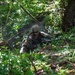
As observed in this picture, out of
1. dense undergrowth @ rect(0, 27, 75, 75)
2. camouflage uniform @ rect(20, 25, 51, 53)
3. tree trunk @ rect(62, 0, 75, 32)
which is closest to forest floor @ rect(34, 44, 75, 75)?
dense undergrowth @ rect(0, 27, 75, 75)

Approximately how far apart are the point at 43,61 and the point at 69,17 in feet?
16.0

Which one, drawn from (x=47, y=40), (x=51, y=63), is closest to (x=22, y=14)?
(x=47, y=40)

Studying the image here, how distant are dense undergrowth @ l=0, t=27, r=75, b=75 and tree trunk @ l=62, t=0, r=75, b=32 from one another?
881 mm

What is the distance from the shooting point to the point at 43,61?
842 centimetres

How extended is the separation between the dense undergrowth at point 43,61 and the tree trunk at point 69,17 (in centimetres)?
88

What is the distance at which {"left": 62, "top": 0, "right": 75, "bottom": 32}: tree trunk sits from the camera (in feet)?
41.3

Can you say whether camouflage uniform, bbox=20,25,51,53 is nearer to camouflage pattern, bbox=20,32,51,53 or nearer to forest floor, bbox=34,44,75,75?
camouflage pattern, bbox=20,32,51,53

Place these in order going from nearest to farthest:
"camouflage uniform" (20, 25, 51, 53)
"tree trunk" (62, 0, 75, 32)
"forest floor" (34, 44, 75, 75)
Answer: "forest floor" (34, 44, 75, 75), "camouflage uniform" (20, 25, 51, 53), "tree trunk" (62, 0, 75, 32)

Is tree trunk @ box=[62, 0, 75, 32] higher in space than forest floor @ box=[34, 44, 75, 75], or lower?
higher

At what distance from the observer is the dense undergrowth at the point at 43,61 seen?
5.52m

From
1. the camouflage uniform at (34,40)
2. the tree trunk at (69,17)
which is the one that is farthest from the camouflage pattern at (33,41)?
the tree trunk at (69,17)

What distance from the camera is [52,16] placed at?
44.9ft

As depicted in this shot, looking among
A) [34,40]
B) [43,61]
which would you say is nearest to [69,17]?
[34,40]

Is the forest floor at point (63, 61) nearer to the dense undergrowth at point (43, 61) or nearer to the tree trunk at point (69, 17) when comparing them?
the dense undergrowth at point (43, 61)
